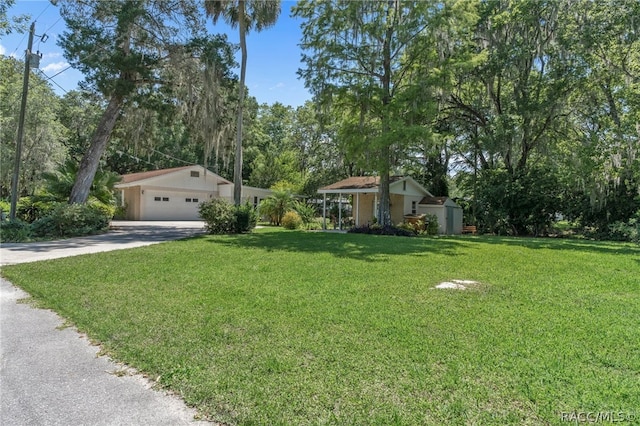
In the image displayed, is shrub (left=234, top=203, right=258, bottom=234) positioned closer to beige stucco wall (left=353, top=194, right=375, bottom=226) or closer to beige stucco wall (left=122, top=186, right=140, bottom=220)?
beige stucco wall (left=353, top=194, right=375, bottom=226)

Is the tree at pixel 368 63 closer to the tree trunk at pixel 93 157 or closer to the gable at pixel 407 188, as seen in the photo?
the gable at pixel 407 188

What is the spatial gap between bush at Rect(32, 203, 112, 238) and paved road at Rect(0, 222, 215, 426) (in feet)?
31.5

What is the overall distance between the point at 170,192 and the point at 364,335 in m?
24.2

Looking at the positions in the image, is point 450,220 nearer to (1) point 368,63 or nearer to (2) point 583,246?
(2) point 583,246

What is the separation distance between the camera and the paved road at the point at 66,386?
2383 mm

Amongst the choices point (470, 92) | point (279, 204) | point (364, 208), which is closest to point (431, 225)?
point (364, 208)

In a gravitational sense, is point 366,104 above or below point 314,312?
above

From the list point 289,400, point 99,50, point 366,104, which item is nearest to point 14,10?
point 99,50

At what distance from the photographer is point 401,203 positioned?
20453 millimetres

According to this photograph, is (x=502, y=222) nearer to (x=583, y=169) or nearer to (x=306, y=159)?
(x=583, y=169)

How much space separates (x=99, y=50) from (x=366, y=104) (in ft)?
34.8

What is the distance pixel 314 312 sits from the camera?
439 cm

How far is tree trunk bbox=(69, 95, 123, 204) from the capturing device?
15.1 m

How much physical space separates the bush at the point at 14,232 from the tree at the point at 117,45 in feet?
10.6
